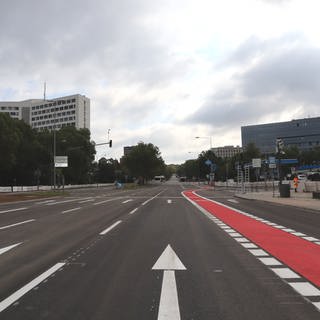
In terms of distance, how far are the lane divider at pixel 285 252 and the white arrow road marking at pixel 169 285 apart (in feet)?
6.09

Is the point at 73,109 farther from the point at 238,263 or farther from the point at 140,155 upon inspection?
the point at 238,263

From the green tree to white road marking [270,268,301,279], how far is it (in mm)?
165291

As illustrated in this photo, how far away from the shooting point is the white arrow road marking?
596cm

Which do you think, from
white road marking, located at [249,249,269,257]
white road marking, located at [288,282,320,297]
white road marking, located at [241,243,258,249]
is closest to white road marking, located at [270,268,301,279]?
white road marking, located at [288,282,320,297]

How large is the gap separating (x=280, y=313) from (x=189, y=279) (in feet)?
7.66

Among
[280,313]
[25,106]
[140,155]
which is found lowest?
[280,313]

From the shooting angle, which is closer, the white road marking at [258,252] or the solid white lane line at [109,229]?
the white road marking at [258,252]

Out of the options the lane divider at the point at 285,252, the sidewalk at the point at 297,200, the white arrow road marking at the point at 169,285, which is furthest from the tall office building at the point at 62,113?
the white arrow road marking at the point at 169,285

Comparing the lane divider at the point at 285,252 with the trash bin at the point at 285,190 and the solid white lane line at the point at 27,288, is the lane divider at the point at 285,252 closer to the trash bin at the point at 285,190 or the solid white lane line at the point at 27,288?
the solid white lane line at the point at 27,288

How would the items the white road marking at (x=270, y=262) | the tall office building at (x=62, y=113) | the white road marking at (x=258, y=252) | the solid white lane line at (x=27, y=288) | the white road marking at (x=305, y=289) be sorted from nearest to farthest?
the solid white lane line at (x=27, y=288) < the white road marking at (x=305, y=289) < the white road marking at (x=270, y=262) < the white road marking at (x=258, y=252) < the tall office building at (x=62, y=113)

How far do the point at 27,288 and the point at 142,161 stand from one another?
550ft

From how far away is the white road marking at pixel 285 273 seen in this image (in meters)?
8.28

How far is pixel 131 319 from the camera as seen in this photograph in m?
5.70

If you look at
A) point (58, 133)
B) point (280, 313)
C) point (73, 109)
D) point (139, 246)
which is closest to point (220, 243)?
point (139, 246)
